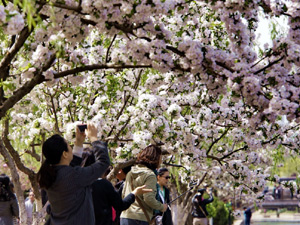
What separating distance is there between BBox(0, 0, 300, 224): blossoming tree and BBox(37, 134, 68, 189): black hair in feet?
2.26

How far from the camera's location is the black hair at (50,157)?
4797mm

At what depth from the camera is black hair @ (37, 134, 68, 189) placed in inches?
189

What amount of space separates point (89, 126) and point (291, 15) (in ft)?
7.76

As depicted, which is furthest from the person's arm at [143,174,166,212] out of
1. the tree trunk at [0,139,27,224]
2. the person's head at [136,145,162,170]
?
the tree trunk at [0,139,27,224]

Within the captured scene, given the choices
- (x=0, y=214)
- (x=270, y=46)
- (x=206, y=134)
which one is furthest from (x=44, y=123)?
(x=270, y=46)

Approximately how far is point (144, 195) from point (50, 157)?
265 centimetres

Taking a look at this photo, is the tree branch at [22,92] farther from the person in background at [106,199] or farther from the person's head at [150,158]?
the person's head at [150,158]

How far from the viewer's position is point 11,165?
965 centimetres

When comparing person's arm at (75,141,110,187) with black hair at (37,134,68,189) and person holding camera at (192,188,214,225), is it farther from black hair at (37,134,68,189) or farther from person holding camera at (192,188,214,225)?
person holding camera at (192,188,214,225)

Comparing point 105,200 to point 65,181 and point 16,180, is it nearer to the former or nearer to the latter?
point 65,181

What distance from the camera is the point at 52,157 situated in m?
4.85

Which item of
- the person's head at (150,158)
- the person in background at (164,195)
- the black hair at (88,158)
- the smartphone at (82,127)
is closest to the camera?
the smartphone at (82,127)

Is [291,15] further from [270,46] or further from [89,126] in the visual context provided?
[89,126]

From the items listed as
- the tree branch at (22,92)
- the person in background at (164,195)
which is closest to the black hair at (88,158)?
the tree branch at (22,92)
